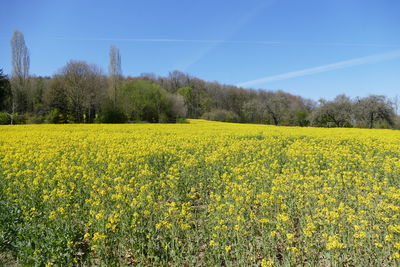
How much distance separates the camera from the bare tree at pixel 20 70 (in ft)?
159

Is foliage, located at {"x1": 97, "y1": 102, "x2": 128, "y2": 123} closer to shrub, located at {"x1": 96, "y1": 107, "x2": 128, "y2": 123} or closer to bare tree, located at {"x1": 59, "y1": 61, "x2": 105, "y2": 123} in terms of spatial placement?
shrub, located at {"x1": 96, "y1": 107, "x2": 128, "y2": 123}

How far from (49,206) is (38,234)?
121cm

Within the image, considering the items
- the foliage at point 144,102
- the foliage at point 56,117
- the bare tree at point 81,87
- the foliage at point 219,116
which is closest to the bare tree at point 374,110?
the foliage at point 219,116

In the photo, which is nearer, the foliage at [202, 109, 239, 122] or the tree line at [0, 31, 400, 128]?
the tree line at [0, 31, 400, 128]

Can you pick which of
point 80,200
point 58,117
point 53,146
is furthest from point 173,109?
point 80,200

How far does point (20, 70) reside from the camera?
49.8m

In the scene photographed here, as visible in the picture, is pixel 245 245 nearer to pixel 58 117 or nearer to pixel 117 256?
pixel 117 256

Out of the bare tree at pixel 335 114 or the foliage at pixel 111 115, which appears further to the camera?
the bare tree at pixel 335 114

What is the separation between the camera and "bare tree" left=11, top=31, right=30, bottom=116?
159 feet

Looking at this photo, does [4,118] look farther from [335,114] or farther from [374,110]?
[374,110]

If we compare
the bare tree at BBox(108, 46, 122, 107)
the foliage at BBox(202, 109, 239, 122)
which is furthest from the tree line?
the foliage at BBox(202, 109, 239, 122)

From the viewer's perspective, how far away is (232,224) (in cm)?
490

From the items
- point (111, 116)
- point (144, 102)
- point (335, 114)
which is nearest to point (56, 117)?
point (111, 116)

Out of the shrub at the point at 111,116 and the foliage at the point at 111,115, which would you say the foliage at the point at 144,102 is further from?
the shrub at the point at 111,116
